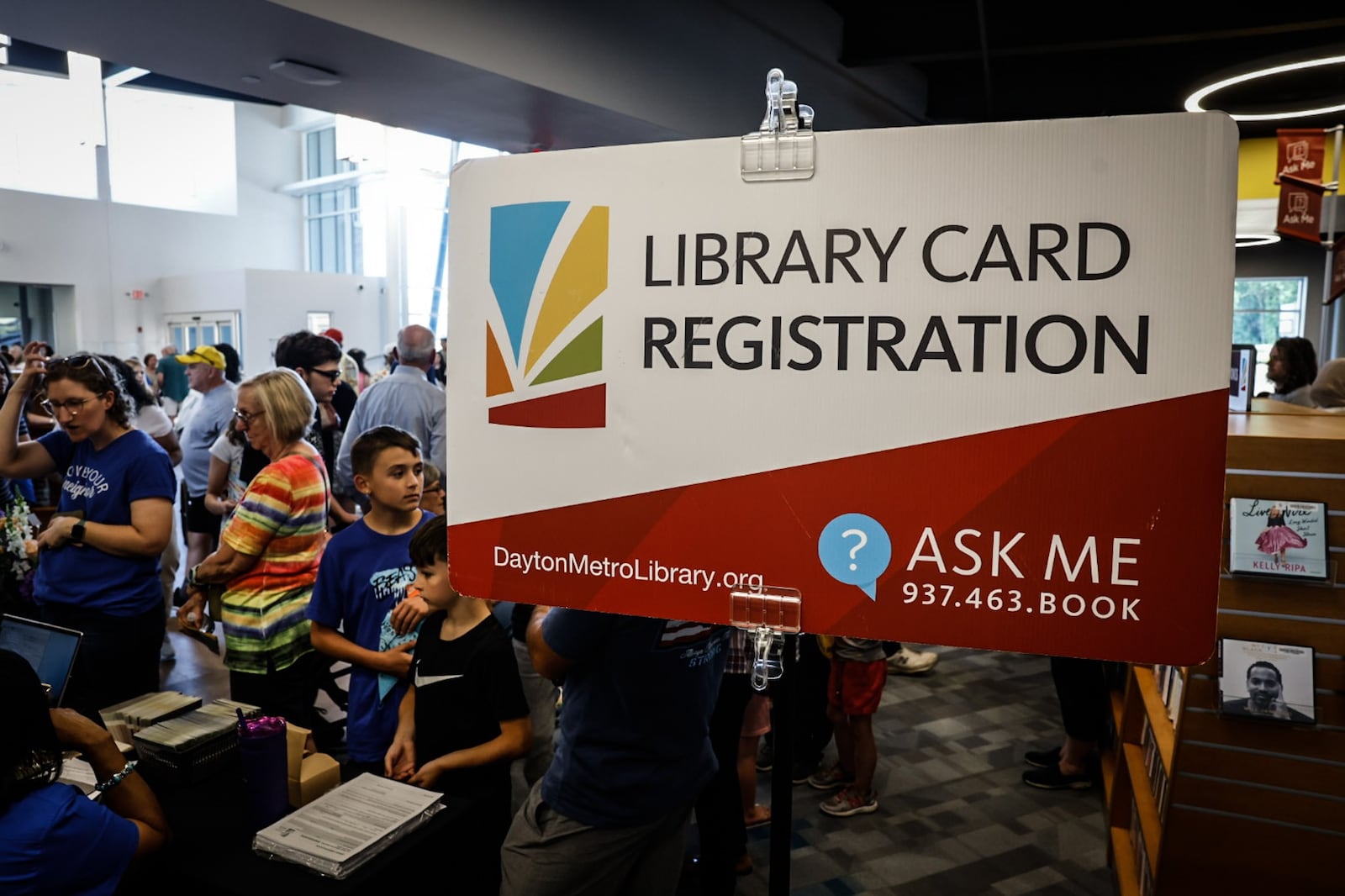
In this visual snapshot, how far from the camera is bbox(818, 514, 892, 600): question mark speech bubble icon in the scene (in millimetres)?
871

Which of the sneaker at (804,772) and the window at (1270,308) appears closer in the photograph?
the sneaker at (804,772)

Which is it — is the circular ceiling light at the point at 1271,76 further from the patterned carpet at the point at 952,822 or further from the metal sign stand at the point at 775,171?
the metal sign stand at the point at 775,171

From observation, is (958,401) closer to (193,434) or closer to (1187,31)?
(193,434)

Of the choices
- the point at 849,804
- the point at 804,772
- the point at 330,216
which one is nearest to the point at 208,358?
the point at 804,772

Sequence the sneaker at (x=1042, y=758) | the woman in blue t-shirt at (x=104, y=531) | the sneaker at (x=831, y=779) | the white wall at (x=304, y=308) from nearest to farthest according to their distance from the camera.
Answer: the woman in blue t-shirt at (x=104, y=531)
the sneaker at (x=831, y=779)
the sneaker at (x=1042, y=758)
the white wall at (x=304, y=308)

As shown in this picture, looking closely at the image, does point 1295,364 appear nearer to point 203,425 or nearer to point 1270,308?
point 203,425

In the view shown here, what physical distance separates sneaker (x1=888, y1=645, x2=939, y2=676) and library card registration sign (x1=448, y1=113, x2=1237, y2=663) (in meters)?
4.03

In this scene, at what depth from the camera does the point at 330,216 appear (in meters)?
19.5

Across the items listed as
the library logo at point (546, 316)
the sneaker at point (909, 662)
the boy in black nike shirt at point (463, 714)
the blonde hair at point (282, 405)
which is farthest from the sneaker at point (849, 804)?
the library logo at point (546, 316)

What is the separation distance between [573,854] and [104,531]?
6.07 feet

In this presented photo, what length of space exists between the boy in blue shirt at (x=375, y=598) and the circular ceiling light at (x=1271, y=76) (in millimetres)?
4061

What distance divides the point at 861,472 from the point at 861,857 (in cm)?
261

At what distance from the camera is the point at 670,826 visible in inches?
71.3

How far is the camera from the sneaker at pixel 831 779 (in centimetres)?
352
